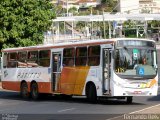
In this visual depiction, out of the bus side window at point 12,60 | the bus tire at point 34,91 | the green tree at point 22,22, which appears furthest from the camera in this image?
the green tree at point 22,22

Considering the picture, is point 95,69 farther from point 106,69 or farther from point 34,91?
point 34,91

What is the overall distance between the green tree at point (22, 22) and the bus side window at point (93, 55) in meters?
19.4

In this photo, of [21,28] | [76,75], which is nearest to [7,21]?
[21,28]

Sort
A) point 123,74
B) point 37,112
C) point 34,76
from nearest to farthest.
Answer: point 37,112 → point 123,74 → point 34,76

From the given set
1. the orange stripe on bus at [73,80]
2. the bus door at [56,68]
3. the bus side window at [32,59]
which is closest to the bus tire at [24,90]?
the bus side window at [32,59]

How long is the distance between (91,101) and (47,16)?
21.1 m

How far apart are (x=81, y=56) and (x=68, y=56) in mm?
1079

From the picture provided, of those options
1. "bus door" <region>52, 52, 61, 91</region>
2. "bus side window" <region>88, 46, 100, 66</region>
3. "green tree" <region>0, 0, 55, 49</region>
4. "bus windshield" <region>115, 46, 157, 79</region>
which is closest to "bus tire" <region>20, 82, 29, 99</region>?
"bus door" <region>52, 52, 61, 91</region>

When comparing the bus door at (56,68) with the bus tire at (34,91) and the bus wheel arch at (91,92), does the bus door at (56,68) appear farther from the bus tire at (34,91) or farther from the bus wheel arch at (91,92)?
the bus wheel arch at (91,92)

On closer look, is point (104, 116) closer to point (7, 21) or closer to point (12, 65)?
point (12, 65)

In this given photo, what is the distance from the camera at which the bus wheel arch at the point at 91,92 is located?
22859mm

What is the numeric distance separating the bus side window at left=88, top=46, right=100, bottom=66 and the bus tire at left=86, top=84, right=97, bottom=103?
96 cm

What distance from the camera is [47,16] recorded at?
142 feet

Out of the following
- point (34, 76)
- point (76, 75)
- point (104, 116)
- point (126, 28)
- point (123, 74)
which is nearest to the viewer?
point (104, 116)
